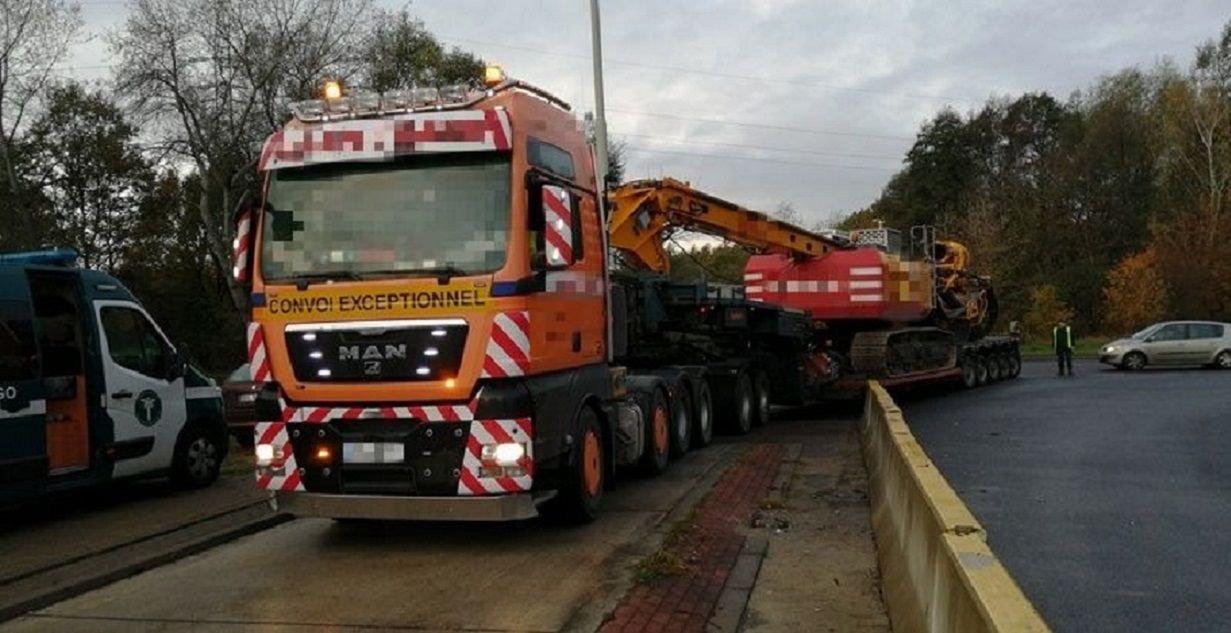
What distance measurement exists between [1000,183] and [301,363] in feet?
212

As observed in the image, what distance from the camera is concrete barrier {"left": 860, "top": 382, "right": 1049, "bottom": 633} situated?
11.3 feet

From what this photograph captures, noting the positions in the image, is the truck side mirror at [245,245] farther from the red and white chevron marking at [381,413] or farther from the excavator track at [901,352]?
the excavator track at [901,352]

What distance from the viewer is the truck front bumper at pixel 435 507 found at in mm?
7316

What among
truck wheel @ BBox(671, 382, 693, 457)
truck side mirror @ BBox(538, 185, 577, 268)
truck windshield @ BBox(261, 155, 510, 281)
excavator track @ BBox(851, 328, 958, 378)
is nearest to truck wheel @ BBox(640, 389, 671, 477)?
truck wheel @ BBox(671, 382, 693, 457)

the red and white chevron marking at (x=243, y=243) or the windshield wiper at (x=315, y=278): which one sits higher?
the red and white chevron marking at (x=243, y=243)

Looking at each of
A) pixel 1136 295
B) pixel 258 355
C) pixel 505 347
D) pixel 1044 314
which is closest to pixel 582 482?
pixel 505 347

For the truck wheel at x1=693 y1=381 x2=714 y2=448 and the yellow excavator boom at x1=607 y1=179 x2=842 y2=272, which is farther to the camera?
the yellow excavator boom at x1=607 y1=179 x2=842 y2=272

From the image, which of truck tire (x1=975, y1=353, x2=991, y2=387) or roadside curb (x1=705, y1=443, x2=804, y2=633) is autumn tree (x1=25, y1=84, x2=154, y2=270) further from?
roadside curb (x1=705, y1=443, x2=804, y2=633)

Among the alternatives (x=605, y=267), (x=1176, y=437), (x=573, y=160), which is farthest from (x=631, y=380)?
(x=1176, y=437)

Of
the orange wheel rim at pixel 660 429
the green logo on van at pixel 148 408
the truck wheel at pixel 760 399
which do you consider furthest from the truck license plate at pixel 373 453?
the truck wheel at pixel 760 399

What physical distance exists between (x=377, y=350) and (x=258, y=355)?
1.05m

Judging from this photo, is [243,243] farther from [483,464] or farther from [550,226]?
[483,464]

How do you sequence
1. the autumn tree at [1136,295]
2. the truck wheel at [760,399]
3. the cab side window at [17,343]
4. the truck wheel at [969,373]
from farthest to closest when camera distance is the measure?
the autumn tree at [1136,295], the truck wheel at [969,373], the truck wheel at [760,399], the cab side window at [17,343]

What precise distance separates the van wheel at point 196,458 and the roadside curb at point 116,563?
73.0 inches
